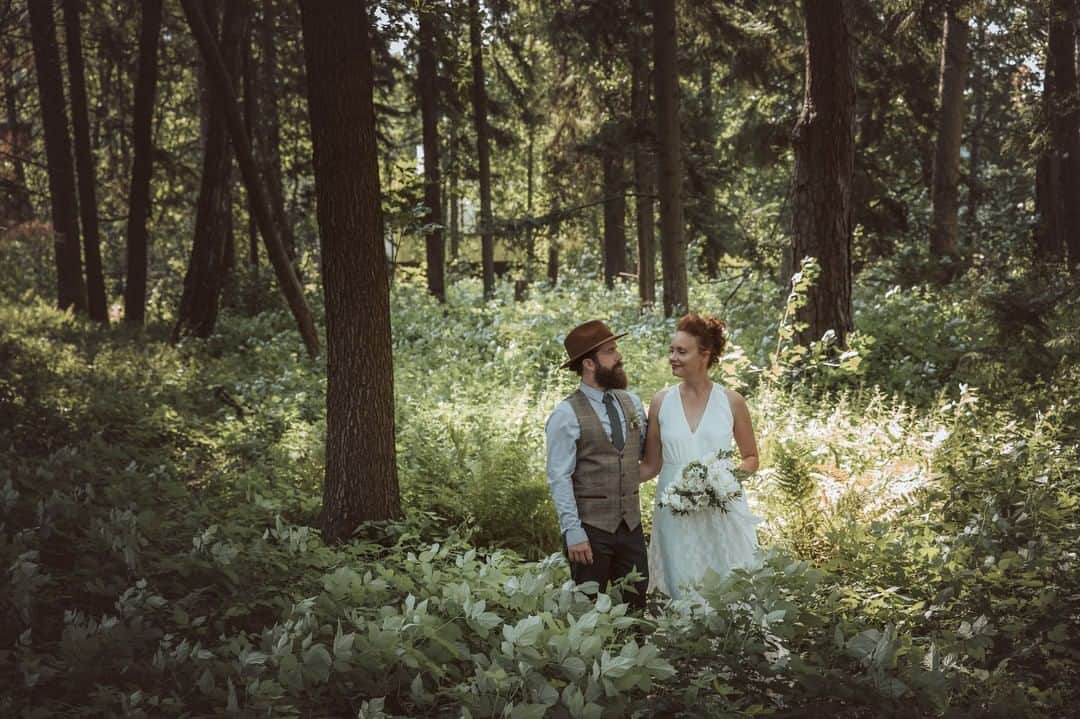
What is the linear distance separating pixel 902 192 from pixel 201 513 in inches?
850

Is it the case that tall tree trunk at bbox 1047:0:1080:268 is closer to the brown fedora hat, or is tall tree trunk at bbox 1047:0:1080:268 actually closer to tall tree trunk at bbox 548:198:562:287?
tall tree trunk at bbox 548:198:562:287

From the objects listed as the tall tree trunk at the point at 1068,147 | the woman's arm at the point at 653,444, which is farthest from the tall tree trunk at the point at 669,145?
the woman's arm at the point at 653,444

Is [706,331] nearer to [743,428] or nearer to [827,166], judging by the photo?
[743,428]

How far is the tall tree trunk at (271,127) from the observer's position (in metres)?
19.7

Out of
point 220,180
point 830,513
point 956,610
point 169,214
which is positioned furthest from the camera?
point 169,214

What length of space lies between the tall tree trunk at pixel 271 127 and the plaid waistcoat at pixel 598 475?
15980 millimetres

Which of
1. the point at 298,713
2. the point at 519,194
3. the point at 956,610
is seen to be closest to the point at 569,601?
the point at 298,713

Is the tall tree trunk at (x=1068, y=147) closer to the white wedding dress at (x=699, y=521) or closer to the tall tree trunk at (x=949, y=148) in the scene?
the tall tree trunk at (x=949, y=148)

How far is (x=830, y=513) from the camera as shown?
653 centimetres

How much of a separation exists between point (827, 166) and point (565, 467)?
6580mm

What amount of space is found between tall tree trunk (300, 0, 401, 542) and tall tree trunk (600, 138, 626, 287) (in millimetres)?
15588

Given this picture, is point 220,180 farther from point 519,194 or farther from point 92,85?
point 519,194

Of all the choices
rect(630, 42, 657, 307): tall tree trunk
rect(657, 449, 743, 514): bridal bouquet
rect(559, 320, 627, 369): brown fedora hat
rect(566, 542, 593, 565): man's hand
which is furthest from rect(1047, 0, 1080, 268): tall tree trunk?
rect(566, 542, 593, 565): man's hand

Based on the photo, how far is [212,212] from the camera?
1584 centimetres
